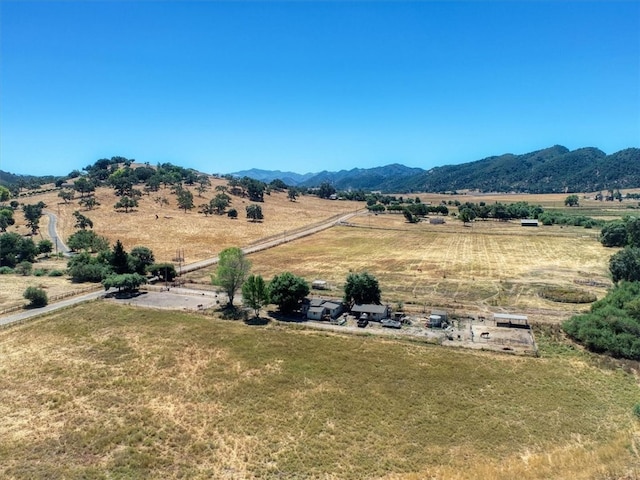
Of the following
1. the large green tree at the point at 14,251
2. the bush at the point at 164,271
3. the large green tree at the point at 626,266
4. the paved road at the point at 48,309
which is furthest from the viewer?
the large green tree at the point at 14,251

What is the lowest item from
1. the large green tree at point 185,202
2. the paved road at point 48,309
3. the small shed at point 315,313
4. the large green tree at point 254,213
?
the small shed at point 315,313

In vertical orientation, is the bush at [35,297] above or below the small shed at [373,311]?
above

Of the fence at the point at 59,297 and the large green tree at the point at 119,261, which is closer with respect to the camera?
the fence at the point at 59,297

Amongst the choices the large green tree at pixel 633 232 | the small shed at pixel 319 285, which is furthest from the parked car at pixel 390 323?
the large green tree at pixel 633 232

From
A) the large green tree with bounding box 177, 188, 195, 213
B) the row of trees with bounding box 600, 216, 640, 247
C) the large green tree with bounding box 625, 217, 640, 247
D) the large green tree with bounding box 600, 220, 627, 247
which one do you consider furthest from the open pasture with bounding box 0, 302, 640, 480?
the large green tree with bounding box 177, 188, 195, 213

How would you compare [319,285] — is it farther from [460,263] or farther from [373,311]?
[460,263]

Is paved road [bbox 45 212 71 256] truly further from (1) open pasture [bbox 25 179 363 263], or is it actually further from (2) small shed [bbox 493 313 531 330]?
(2) small shed [bbox 493 313 531 330]

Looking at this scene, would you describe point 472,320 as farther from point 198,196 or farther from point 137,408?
point 198,196

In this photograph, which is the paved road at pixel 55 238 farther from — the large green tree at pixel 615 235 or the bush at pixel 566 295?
the large green tree at pixel 615 235
